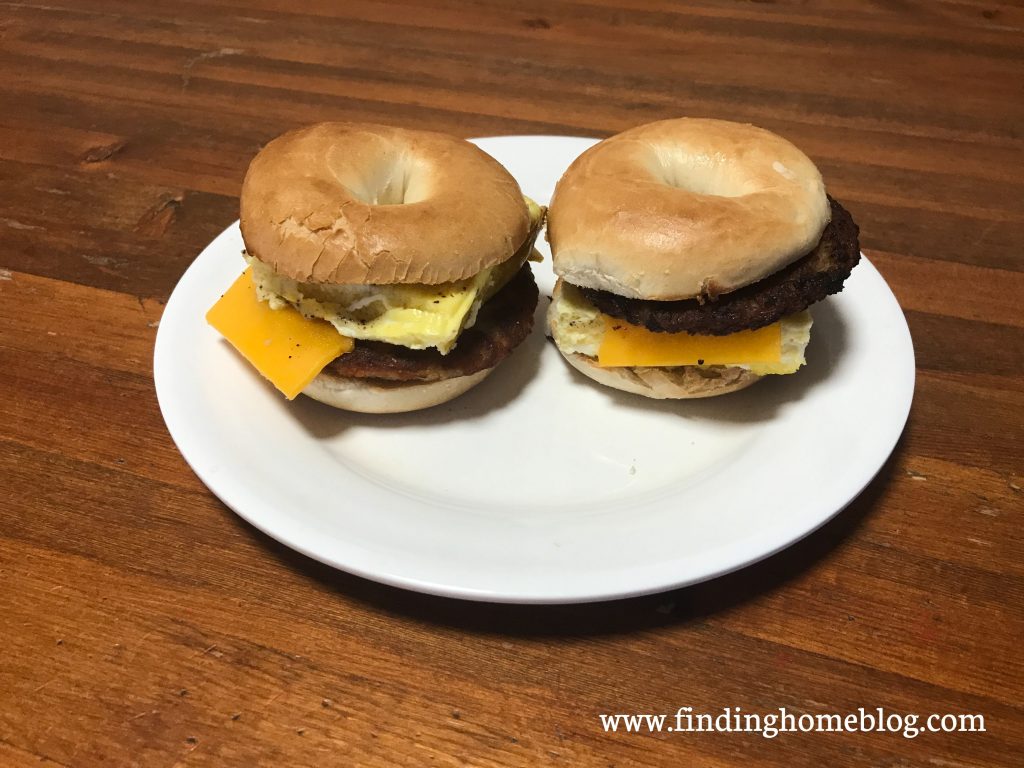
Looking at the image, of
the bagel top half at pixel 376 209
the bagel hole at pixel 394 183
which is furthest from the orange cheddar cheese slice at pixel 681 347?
the bagel hole at pixel 394 183

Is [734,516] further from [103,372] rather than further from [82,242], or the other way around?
[82,242]

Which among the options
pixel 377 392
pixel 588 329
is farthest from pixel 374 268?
pixel 588 329

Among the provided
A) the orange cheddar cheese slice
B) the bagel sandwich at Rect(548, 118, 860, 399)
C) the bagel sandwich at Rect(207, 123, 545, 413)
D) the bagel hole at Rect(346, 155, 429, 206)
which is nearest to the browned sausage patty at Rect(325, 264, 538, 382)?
the bagel sandwich at Rect(207, 123, 545, 413)

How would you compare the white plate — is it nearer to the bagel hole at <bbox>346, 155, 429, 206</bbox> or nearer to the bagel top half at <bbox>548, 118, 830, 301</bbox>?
the bagel top half at <bbox>548, 118, 830, 301</bbox>

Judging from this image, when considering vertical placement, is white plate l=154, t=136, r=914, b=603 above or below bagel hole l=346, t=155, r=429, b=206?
below

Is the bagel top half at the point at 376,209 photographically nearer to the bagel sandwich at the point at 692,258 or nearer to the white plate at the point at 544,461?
the bagel sandwich at the point at 692,258

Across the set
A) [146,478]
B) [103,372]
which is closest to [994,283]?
[146,478]
